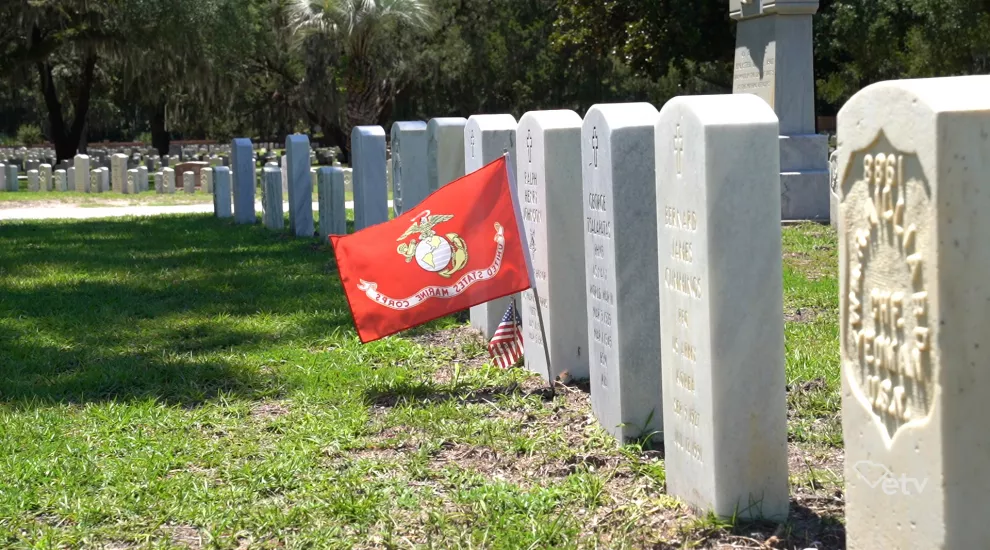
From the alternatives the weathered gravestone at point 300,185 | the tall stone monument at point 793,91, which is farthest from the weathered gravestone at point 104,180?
the tall stone monument at point 793,91

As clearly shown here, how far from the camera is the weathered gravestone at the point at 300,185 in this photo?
14188 millimetres

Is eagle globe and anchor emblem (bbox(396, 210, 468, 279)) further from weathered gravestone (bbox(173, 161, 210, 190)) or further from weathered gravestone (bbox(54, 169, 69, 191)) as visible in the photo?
weathered gravestone (bbox(54, 169, 69, 191))

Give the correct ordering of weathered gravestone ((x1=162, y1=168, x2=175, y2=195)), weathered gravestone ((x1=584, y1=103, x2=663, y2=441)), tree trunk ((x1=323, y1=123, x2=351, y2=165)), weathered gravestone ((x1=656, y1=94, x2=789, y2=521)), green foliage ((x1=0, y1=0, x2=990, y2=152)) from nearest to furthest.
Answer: weathered gravestone ((x1=656, y1=94, x2=789, y2=521)) < weathered gravestone ((x1=584, y1=103, x2=663, y2=441)) < weathered gravestone ((x1=162, y1=168, x2=175, y2=195)) < green foliage ((x1=0, y1=0, x2=990, y2=152)) < tree trunk ((x1=323, y1=123, x2=351, y2=165))

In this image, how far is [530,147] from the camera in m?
6.64

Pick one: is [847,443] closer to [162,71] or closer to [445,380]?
[445,380]

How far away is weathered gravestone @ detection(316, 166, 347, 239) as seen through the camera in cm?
1336

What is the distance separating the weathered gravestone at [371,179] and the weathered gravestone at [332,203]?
1734 mm

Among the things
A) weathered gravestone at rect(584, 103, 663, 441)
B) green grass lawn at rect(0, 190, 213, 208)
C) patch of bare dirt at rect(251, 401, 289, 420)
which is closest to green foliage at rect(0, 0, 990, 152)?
green grass lawn at rect(0, 190, 213, 208)

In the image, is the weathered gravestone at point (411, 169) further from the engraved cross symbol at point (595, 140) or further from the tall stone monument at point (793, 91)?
the tall stone monument at point (793, 91)

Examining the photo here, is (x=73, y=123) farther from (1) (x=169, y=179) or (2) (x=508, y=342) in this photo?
(2) (x=508, y=342)

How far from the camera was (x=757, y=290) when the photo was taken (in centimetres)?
400

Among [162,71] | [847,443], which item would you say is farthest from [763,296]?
[162,71]

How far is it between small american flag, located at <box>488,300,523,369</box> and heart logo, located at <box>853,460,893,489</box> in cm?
369

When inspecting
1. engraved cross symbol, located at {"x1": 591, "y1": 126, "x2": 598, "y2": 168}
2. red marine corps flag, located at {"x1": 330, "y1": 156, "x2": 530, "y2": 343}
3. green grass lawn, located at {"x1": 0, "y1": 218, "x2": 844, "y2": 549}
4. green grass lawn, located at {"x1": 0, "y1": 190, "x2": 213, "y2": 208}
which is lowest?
green grass lawn, located at {"x1": 0, "y1": 218, "x2": 844, "y2": 549}
